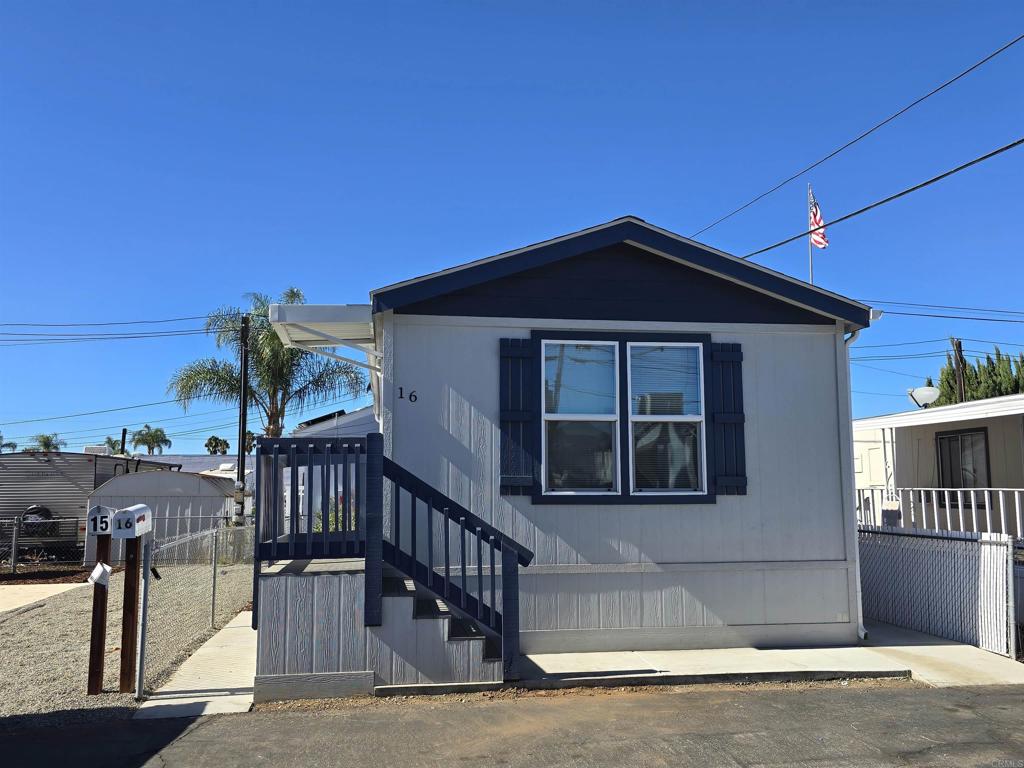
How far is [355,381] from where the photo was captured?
2247 centimetres

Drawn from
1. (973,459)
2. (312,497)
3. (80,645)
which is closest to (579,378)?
(312,497)

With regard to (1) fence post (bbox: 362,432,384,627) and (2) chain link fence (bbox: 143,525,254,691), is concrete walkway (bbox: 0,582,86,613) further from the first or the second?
(1) fence post (bbox: 362,432,384,627)

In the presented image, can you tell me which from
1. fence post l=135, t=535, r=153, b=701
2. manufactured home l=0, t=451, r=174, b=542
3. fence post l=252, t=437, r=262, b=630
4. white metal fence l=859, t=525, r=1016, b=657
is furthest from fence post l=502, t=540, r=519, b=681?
manufactured home l=0, t=451, r=174, b=542

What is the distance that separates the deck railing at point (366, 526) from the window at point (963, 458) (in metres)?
Answer: 9.20

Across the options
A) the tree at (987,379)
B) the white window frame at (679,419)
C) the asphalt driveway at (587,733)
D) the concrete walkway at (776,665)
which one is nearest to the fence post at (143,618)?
the asphalt driveway at (587,733)

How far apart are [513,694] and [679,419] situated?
3.00 metres

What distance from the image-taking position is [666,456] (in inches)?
311

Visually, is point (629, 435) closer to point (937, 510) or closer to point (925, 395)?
point (937, 510)

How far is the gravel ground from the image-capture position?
5.99 metres

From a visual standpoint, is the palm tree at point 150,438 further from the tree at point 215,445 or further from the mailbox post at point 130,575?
the mailbox post at point 130,575

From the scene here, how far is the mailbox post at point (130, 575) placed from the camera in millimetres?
6156

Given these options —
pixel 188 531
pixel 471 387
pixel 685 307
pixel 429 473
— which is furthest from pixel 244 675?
pixel 188 531

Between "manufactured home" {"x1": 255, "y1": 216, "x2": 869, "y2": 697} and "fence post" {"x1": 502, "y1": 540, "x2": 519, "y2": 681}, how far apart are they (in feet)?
2.34

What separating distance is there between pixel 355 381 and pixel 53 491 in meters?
7.55
